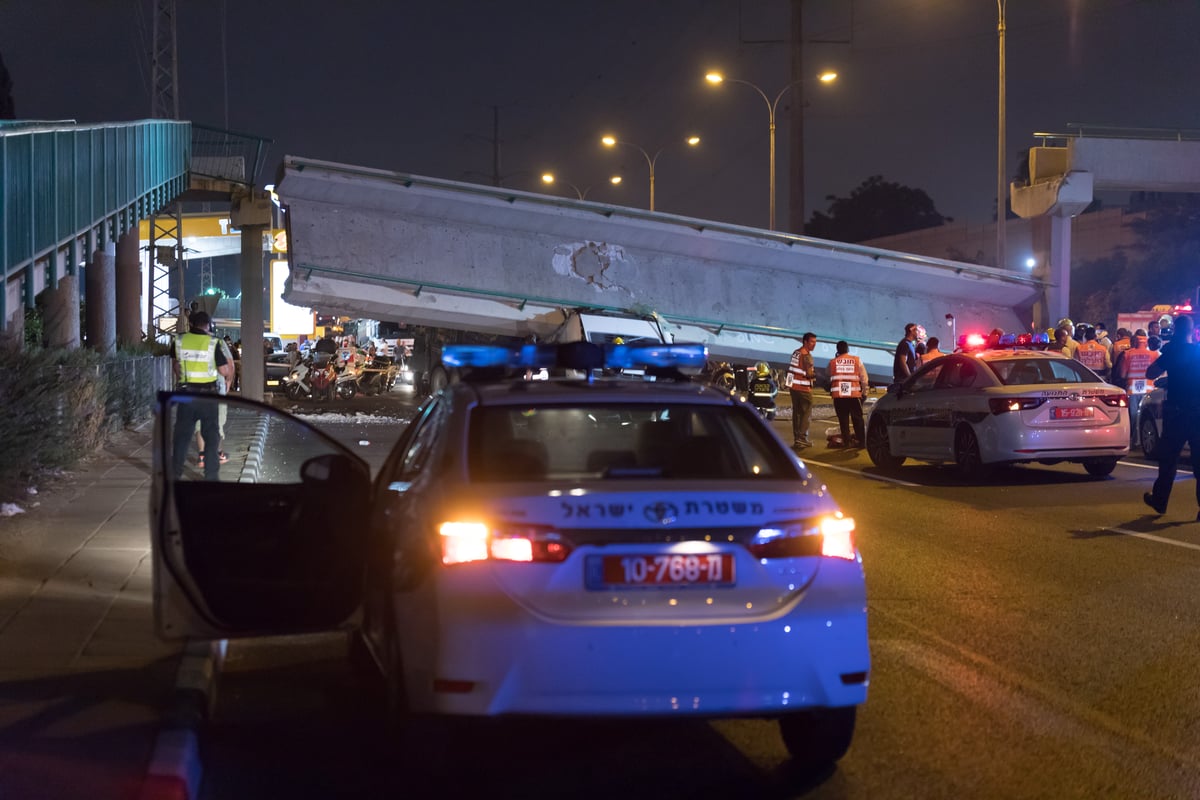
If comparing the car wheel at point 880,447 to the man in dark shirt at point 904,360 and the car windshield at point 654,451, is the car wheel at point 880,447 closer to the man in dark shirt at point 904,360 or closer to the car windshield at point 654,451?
the man in dark shirt at point 904,360

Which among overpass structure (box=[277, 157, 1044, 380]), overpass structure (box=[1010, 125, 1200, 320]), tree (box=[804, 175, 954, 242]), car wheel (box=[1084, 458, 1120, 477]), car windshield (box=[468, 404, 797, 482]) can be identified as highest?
tree (box=[804, 175, 954, 242])

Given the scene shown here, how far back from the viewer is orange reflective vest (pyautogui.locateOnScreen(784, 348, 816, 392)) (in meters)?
19.8

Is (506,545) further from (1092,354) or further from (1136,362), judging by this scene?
(1092,354)

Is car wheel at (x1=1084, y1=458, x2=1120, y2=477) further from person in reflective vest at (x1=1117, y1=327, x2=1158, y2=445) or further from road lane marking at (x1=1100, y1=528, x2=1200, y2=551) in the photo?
road lane marking at (x1=1100, y1=528, x2=1200, y2=551)

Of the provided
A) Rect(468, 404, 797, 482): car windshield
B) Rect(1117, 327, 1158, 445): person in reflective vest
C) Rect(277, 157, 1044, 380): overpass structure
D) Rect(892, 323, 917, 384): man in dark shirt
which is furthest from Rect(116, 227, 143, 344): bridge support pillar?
Rect(468, 404, 797, 482): car windshield

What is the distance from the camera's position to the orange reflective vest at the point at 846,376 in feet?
63.1

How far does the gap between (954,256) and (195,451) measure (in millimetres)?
62787

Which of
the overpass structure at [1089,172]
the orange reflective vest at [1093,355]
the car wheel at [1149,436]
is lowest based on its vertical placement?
the car wheel at [1149,436]

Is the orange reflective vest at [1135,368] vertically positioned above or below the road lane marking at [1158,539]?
above

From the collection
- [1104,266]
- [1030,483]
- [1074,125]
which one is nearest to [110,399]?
[1030,483]

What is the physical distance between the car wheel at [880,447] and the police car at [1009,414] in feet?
0.73

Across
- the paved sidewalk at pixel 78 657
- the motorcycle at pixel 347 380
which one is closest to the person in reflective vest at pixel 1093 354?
the paved sidewalk at pixel 78 657

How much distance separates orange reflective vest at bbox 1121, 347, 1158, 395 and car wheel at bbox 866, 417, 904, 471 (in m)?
4.07

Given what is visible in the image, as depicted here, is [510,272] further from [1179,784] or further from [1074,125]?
[1179,784]
